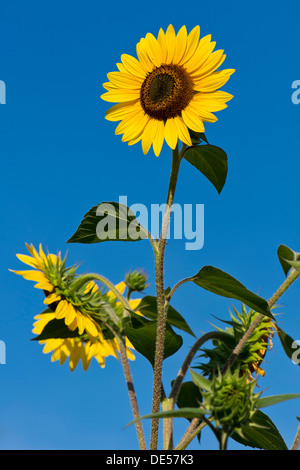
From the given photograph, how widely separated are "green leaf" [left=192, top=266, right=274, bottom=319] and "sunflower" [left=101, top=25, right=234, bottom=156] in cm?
35

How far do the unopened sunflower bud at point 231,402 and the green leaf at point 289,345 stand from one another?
1.92ft

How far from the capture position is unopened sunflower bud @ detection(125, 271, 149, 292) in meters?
2.35

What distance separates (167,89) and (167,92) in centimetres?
1

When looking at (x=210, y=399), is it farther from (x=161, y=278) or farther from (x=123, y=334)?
(x=123, y=334)

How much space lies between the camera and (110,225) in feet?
5.50

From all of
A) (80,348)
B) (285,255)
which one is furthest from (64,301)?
(285,255)

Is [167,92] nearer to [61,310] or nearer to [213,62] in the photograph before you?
[213,62]

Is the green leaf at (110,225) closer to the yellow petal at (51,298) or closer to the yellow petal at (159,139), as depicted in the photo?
the yellow petal at (159,139)

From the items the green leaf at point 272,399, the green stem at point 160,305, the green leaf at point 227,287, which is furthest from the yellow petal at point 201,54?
the green leaf at point 272,399

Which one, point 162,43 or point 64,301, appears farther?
point 64,301

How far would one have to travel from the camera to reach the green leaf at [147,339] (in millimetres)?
1753

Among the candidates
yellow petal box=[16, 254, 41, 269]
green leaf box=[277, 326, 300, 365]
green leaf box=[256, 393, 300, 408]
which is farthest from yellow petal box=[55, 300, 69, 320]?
green leaf box=[256, 393, 300, 408]

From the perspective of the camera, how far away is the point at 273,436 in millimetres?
1769

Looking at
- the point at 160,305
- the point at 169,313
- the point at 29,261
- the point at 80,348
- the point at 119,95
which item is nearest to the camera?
the point at 160,305
